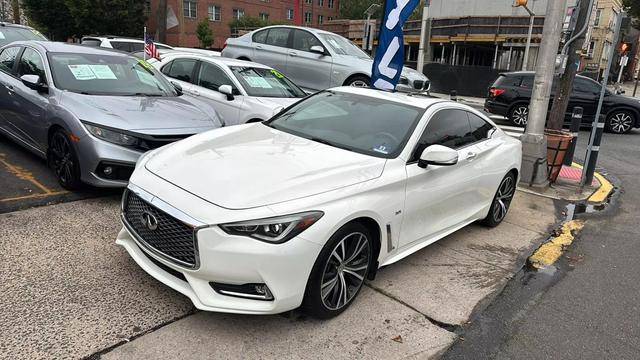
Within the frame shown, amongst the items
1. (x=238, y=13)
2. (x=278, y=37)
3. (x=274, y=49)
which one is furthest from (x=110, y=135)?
(x=238, y=13)

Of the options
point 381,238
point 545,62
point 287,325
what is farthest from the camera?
point 545,62

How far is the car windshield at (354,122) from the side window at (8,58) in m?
3.94

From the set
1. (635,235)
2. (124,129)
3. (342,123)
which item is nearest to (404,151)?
(342,123)

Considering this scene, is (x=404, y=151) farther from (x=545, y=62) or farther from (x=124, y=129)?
(x=545, y=62)

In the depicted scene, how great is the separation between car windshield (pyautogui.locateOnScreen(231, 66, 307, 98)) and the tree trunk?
499cm

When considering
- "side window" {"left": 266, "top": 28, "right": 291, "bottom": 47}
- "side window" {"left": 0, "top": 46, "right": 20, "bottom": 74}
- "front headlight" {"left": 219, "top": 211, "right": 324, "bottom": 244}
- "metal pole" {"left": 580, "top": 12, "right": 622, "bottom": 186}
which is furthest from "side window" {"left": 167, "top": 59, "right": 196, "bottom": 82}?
"metal pole" {"left": 580, "top": 12, "right": 622, "bottom": 186}

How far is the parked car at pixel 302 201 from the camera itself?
289cm

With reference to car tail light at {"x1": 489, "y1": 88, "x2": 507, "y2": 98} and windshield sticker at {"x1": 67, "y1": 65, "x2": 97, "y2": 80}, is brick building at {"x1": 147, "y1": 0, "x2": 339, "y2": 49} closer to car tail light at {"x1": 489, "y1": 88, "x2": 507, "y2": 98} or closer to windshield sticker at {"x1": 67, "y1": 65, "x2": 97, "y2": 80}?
car tail light at {"x1": 489, "y1": 88, "x2": 507, "y2": 98}

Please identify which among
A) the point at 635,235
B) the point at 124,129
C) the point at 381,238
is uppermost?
the point at 124,129

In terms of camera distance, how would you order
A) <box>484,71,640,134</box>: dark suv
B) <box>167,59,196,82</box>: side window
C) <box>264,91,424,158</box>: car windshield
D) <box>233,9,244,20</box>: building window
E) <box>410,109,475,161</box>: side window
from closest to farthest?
<box>264,91,424,158</box>: car windshield
<box>410,109,475,161</box>: side window
<box>167,59,196,82</box>: side window
<box>484,71,640,134</box>: dark suv
<box>233,9,244,20</box>: building window

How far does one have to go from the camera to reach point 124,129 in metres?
4.83

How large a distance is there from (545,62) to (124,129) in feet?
20.1

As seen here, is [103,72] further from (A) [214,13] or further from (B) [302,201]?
(A) [214,13]

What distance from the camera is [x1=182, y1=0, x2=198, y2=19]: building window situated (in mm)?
44284
